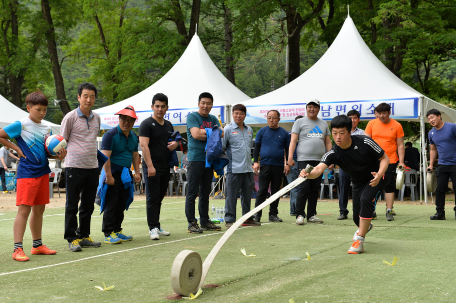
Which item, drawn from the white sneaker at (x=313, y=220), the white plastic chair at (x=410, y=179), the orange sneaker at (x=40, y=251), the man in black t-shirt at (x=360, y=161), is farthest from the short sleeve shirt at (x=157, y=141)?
the white plastic chair at (x=410, y=179)

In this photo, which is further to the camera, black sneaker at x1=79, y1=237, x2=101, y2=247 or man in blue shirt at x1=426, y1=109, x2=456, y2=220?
man in blue shirt at x1=426, y1=109, x2=456, y2=220

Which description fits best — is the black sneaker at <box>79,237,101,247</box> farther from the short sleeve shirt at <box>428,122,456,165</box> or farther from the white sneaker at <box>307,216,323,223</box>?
the short sleeve shirt at <box>428,122,456,165</box>

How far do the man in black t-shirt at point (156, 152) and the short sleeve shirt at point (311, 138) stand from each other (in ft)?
7.69

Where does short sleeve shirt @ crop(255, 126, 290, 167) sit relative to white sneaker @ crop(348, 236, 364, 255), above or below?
above

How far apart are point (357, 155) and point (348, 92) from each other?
25.0 ft

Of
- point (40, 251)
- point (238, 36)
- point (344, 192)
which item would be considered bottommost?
point (40, 251)

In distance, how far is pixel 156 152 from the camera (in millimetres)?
6504

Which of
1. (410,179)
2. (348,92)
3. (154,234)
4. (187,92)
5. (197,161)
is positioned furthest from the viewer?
(187,92)

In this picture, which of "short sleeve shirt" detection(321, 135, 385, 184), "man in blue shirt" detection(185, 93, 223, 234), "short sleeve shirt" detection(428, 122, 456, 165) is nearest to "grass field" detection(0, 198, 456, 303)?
"man in blue shirt" detection(185, 93, 223, 234)

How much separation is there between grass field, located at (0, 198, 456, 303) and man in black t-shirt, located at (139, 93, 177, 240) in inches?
16.2

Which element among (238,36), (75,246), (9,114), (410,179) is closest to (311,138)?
(75,246)

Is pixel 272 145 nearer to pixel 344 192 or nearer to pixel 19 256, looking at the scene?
pixel 344 192

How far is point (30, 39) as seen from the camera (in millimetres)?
27188

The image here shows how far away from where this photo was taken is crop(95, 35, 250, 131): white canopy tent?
1405 centimetres
